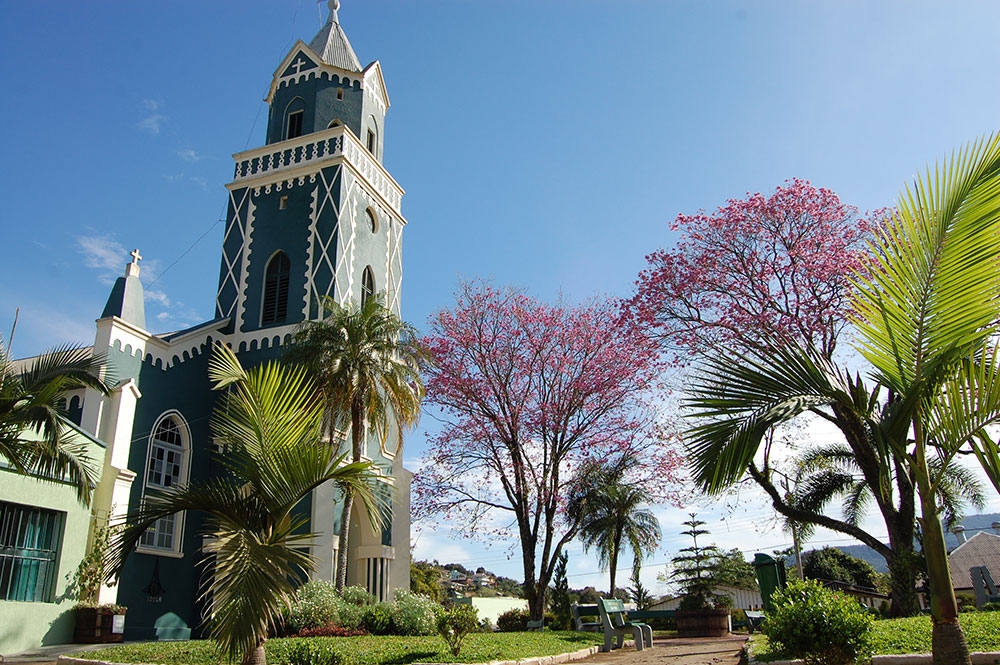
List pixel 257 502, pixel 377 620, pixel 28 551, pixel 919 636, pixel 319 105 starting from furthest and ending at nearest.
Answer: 1. pixel 319 105
2. pixel 377 620
3. pixel 28 551
4. pixel 919 636
5. pixel 257 502

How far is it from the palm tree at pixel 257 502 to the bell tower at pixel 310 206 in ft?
50.0

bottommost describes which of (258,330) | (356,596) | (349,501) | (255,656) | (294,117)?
(255,656)

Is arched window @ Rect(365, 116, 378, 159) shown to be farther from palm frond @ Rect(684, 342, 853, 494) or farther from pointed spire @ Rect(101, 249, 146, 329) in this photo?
palm frond @ Rect(684, 342, 853, 494)

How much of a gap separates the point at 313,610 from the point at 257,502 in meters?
9.11

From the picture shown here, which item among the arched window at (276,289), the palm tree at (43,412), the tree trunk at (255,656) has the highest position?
the arched window at (276,289)

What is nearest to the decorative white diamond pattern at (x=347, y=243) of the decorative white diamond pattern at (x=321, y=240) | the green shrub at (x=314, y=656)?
the decorative white diamond pattern at (x=321, y=240)

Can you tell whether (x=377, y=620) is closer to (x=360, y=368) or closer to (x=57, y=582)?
(x=360, y=368)

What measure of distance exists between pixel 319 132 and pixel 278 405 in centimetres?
1878

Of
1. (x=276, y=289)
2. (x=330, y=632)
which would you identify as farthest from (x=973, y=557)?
(x=330, y=632)

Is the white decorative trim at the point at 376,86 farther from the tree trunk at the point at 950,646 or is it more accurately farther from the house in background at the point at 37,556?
the tree trunk at the point at 950,646

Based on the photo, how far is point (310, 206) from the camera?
2395cm

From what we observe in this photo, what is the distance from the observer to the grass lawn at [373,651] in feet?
34.1

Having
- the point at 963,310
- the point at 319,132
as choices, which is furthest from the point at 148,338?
the point at 963,310

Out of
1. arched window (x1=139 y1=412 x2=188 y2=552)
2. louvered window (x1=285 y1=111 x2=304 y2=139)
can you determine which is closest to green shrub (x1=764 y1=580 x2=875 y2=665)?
arched window (x1=139 y1=412 x2=188 y2=552)
